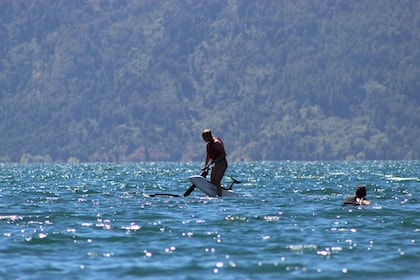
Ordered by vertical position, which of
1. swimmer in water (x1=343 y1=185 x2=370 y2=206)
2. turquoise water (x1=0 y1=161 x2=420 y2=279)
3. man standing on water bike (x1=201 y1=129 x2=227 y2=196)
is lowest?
turquoise water (x1=0 y1=161 x2=420 y2=279)

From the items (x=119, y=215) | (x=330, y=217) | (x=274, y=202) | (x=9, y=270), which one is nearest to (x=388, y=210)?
(x=330, y=217)

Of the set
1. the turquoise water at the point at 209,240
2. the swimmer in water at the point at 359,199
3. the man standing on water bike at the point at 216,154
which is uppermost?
the man standing on water bike at the point at 216,154

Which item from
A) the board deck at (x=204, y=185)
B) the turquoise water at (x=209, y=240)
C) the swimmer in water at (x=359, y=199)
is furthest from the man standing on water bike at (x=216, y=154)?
the swimmer in water at (x=359, y=199)

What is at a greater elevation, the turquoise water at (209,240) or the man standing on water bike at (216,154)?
the man standing on water bike at (216,154)

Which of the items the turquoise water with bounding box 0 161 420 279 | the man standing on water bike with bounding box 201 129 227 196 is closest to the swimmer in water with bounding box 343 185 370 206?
the turquoise water with bounding box 0 161 420 279

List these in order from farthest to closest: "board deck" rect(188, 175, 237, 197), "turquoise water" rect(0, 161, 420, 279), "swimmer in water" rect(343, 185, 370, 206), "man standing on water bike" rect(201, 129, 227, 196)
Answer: "board deck" rect(188, 175, 237, 197) → "man standing on water bike" rect(201, 129, 227, 196) → "swimmer in water" rect(343, 185, 370, 206) → "turquoise water" rect(0, 161, 420, 279)

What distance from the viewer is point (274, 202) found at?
33.4m

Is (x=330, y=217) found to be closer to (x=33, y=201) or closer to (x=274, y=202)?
(x=274, y=202)

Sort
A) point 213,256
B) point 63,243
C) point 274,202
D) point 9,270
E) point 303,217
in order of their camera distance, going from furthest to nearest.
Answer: point 274,202 → point 303,217 → point 63,243 → point 213,256 → point 9,270

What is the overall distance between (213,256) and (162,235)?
3.38 metres

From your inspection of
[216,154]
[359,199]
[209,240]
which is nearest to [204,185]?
[216,154]

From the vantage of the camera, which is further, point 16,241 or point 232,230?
point 232,230

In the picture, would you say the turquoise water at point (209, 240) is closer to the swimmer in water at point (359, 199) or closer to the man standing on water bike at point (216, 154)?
the swimmer in water at point (359, 199)

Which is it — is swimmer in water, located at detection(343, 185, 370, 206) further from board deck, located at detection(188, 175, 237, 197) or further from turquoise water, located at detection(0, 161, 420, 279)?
board deck, located at detection(188, 175, 237, 197)
